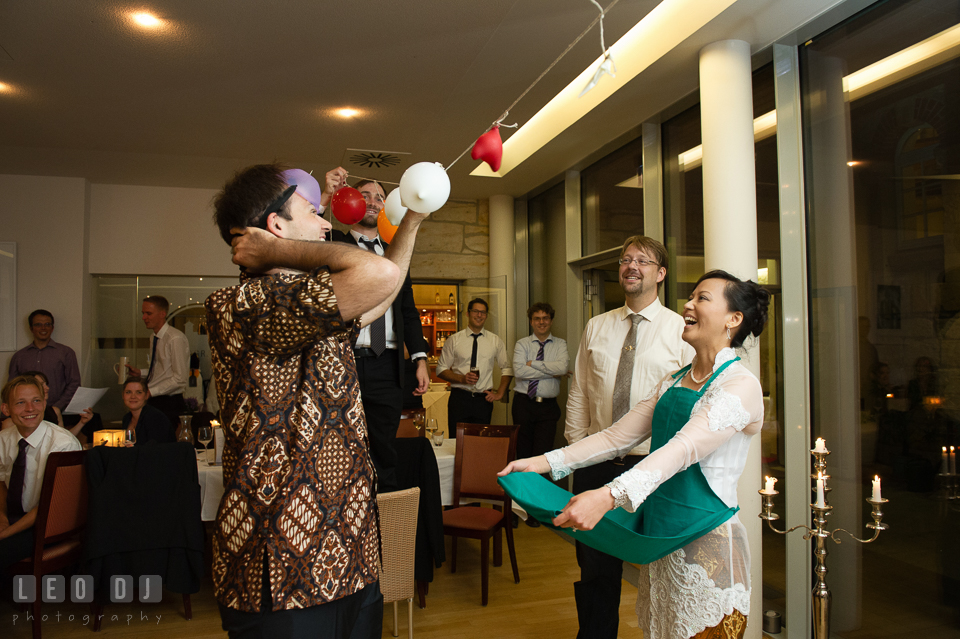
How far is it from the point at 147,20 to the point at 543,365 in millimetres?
3597

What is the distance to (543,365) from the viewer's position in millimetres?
5297

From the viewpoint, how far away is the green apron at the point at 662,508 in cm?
157

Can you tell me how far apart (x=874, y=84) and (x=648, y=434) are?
201 cm

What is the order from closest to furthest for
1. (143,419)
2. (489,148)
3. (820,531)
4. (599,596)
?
(820,531), (489,148), (599,596), (143,419)

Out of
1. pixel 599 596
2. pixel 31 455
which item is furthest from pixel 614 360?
pixel 31 455

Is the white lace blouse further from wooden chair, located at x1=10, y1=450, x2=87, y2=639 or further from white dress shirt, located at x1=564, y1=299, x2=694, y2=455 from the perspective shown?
wooden chair, located at x1=10, y1=450, x2=87, y2=639

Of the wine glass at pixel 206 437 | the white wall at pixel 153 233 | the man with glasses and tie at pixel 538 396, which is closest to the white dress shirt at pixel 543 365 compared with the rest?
the man with glasses and tie at pixel 538 396

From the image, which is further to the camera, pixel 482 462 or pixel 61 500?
pixel 482 462

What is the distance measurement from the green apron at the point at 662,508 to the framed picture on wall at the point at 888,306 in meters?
1.46

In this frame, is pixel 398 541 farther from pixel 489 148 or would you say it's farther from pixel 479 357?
pixel 479 357

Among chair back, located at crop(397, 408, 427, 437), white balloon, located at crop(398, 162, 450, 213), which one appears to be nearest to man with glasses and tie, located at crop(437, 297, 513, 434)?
chair back, located at crop(397, 408, 427, 437)

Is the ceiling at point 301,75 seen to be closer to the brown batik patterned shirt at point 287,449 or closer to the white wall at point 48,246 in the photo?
the white wall at point 48,246

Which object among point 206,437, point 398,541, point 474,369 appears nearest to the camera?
point 398,541

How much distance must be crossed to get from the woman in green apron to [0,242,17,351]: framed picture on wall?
616 centimetres
